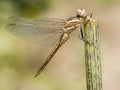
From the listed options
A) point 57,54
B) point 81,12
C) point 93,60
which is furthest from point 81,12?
point 57,54

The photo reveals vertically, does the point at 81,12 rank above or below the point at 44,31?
above

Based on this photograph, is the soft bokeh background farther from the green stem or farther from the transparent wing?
the green stem

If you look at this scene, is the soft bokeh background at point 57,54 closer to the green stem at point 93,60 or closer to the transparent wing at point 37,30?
the transparent wing at point 37,30

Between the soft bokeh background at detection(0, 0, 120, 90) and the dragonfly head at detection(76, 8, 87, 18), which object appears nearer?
the dragonfly head at detection(76, 8, 87, 18)

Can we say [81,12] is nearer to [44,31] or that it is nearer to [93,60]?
[93,60]

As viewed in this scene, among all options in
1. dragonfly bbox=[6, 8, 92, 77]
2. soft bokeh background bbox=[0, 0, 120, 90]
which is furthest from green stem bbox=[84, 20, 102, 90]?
soft bokeh background bbox=[0, 0, 120, 90]

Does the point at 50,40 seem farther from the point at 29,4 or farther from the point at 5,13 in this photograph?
the point at 29,4

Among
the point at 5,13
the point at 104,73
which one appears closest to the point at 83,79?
the point at 104,73
